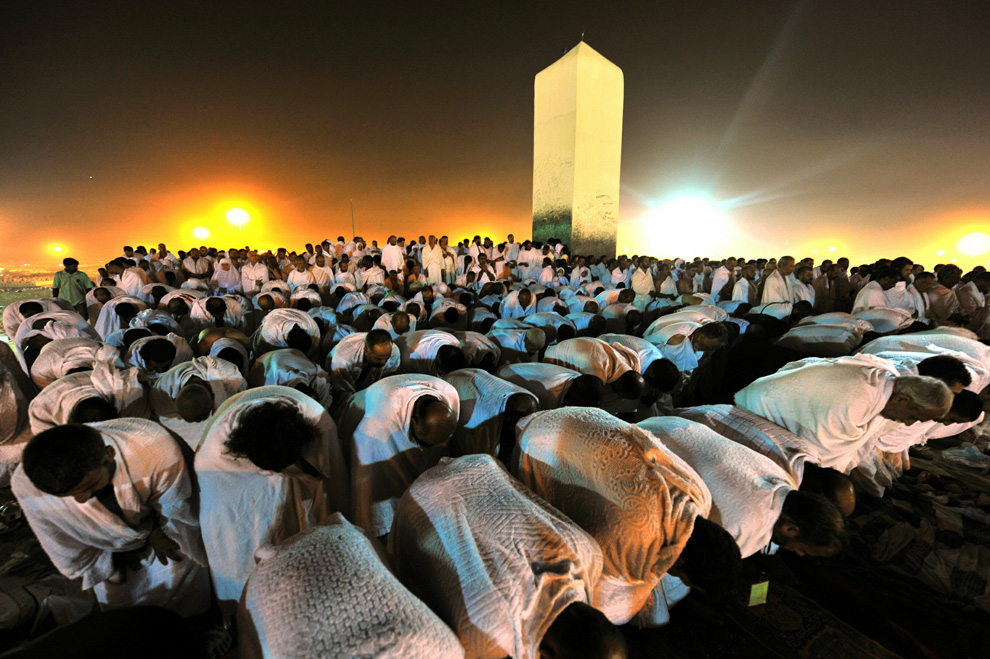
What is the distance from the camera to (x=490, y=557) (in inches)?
53.9

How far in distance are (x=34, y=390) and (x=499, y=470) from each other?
4.86m

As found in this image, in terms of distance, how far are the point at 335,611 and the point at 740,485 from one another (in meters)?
1.91

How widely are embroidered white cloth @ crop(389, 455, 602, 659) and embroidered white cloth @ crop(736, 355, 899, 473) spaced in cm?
218

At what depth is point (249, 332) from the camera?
20.7 ft

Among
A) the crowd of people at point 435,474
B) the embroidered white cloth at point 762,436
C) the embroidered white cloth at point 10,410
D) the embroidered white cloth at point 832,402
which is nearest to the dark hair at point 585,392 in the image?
the crowd of people at point 435,474

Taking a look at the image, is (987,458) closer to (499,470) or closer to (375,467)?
(499,470)

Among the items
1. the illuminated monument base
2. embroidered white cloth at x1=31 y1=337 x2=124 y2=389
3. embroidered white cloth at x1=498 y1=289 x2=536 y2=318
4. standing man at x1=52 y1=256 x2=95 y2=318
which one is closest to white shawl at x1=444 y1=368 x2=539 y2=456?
embroidered white cloth at x1=31 y1=337 x2=124 y2=389

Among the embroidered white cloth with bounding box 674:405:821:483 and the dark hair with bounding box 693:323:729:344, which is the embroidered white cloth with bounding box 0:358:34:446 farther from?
the dark hair with bounding box 693:323:729:344

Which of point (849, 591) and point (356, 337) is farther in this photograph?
point (356, 337)

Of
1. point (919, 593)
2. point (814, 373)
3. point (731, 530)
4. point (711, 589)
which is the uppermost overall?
point (814, 373)

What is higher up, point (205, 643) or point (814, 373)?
point (814, 373)

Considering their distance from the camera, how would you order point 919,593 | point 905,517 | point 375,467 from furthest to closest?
point 905,517 < point 375,467 < point 919,593

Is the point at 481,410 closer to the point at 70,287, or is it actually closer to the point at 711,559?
the point at 711,559

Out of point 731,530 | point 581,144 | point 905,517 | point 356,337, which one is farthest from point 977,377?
point 581,144
